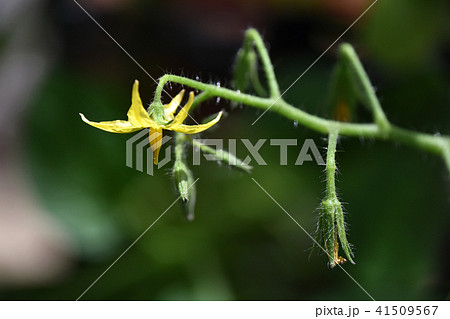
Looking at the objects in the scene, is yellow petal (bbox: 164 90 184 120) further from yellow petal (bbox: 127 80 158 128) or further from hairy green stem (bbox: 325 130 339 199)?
hairy green stem (bbox: 325 130 339 199)

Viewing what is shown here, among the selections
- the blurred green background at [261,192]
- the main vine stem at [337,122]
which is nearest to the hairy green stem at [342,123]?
the main vine stem at [337,122]

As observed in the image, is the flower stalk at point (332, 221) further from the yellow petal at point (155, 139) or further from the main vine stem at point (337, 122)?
the yellow petal at point (155, 139)

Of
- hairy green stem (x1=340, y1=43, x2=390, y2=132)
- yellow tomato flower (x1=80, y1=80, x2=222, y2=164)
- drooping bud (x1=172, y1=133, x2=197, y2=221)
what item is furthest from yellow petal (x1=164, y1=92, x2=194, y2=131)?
hairy green stem (x1=340, y1=43, x2=390, y2=132)

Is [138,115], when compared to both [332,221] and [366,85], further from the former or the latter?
[366,85]

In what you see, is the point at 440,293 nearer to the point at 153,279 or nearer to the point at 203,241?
the point at 203,241
